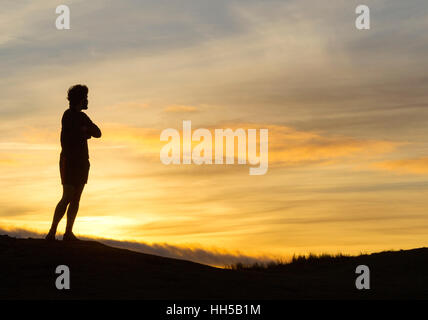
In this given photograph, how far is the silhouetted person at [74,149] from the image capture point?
12.9 meters

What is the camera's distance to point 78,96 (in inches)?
512

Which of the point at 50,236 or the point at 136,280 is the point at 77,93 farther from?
the point at 136,280

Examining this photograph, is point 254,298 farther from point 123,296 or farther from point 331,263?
point 331,263

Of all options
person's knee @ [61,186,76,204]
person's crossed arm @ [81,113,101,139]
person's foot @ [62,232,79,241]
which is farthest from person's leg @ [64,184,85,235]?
person's crossed arm @ [81,113,101,139]

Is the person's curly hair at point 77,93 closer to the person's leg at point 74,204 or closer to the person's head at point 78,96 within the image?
the person's head at point 78,96

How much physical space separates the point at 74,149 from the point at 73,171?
44 centimetres

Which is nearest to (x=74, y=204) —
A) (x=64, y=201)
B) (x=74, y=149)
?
(x=64, y=201)

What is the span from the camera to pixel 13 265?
39.3 ft

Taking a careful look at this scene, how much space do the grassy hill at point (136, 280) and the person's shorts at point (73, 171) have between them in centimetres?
125

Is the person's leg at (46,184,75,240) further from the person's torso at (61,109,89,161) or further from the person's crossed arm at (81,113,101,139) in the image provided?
the person's crossed arm at (81,113,101,139)

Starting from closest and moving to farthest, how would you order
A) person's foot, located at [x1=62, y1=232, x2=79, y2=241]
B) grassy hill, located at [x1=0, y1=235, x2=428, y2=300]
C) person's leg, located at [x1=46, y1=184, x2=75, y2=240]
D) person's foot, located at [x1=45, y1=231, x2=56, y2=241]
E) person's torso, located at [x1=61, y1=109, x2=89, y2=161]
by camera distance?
grassy hill, located at [x1=0, y1=235, x2=428, y2=300] → person's leg, located at [x1=46, y1=184, x2=75, y2=240] → person's torso, located at [x1=61, y1=109, x2=89, y2=161] → person's foot, located at [x1=45, y1=231, x2=56, y2=241] → person's foot, located at [x1=62, y1=232, x2=79, y2=241]

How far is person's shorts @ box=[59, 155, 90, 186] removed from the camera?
42.2 ft

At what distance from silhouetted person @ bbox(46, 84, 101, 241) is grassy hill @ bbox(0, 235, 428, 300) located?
0.82 m

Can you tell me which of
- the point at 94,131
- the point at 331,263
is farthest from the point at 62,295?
the point at 331,263
